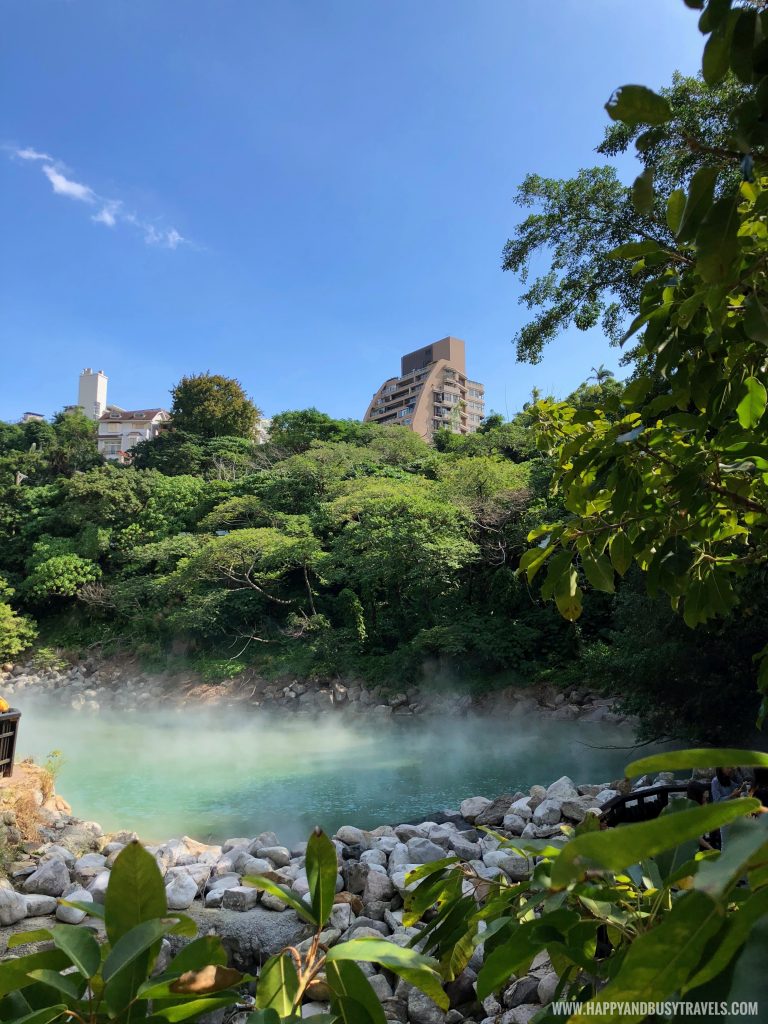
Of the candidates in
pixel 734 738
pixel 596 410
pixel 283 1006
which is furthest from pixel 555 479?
pixel 734 738

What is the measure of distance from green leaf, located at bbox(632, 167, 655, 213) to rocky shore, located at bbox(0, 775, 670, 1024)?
48.2 inches

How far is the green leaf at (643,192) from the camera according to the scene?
556mm

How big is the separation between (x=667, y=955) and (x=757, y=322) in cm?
49

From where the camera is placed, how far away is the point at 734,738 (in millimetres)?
3992

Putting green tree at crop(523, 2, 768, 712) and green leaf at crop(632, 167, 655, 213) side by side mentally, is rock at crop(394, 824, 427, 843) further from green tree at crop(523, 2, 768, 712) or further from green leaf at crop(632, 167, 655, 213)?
green leaf at crop(632, 167, 655, 213)

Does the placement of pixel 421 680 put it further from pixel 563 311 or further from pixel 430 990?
pixel 430 990

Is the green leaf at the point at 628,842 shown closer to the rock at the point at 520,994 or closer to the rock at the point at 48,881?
the rock at the point at 520,994

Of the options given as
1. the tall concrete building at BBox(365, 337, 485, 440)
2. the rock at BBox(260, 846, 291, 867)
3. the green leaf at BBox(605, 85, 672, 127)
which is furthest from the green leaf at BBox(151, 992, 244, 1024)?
the tall concrete building at BBox(365, 337, 485, 440)

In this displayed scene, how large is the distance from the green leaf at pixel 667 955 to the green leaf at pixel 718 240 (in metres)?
0.43

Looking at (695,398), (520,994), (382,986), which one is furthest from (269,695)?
(695,398)

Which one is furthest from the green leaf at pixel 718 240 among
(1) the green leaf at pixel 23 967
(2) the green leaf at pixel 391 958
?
(1) the green leaf at pixel 23 967

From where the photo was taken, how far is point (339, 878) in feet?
8.33

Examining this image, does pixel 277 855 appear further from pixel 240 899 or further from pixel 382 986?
pixel 382 986

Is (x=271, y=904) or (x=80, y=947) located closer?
(x=80, y=947)
